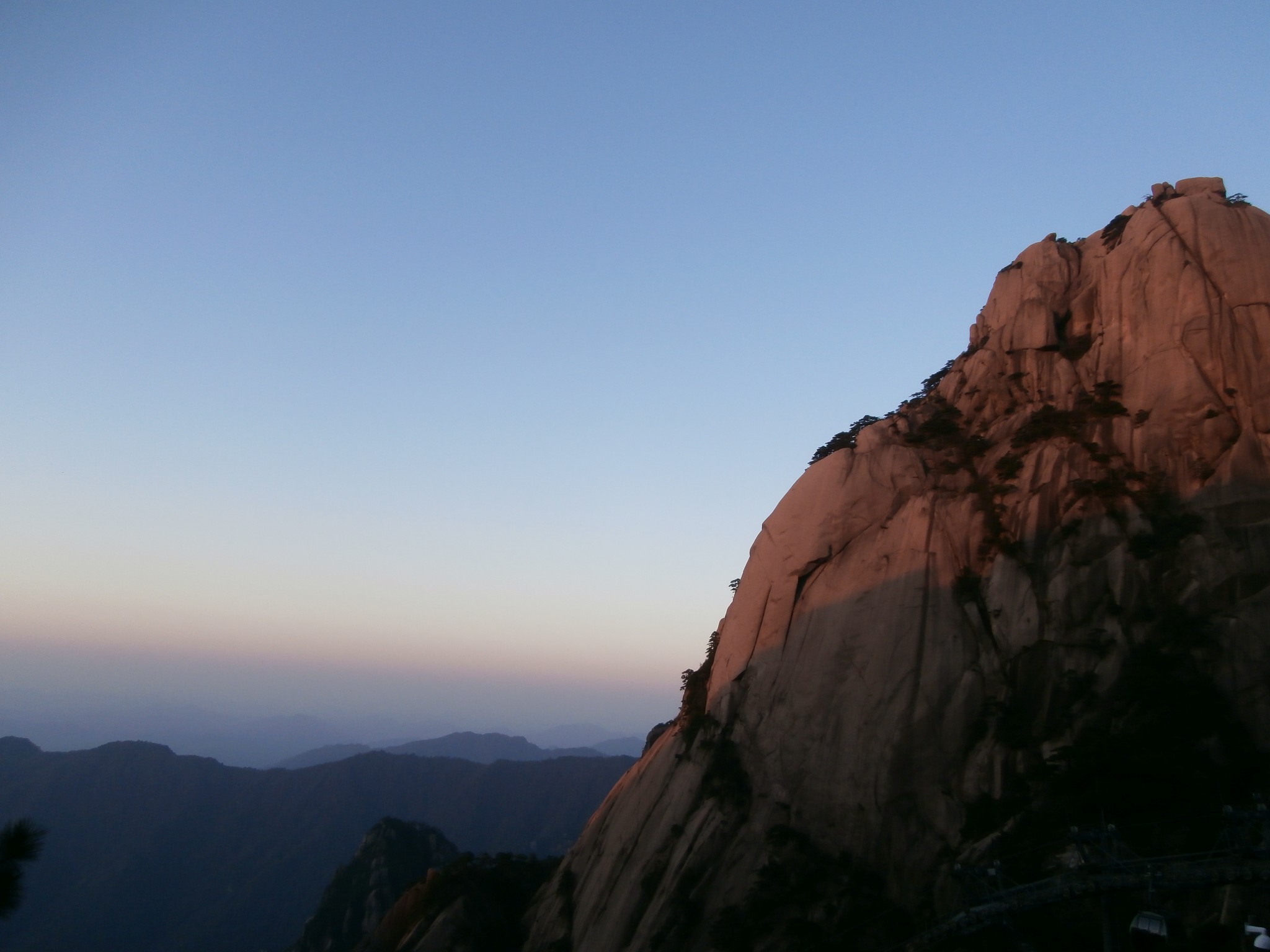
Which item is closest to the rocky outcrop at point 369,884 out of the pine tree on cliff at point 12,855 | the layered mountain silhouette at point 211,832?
the layered mountain silhouette at point 211,832

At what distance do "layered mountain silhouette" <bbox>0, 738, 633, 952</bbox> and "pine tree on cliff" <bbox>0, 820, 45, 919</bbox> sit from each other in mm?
125224

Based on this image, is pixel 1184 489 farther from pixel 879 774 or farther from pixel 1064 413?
pixel 879 774

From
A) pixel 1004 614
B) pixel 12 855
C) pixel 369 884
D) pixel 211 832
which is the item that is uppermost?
pixel 1004 614

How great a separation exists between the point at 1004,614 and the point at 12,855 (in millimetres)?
34333

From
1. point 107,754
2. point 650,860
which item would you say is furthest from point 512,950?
point 107,754

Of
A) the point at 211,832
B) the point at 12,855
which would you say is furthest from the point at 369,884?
the point at 211,832

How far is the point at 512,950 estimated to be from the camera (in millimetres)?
46812

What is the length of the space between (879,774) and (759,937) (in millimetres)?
7899

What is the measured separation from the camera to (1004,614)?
36781mm

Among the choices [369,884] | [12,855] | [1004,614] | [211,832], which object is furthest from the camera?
[211,832]

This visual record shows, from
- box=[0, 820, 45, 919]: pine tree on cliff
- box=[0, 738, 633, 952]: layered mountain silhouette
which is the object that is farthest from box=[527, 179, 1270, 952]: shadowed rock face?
box=[0, 738, 633, 952]: layered mountain silhouette

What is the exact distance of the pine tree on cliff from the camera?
15727mm

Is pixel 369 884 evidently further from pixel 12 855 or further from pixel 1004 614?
pixel 12 855

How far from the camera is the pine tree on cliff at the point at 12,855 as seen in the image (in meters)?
15.7
